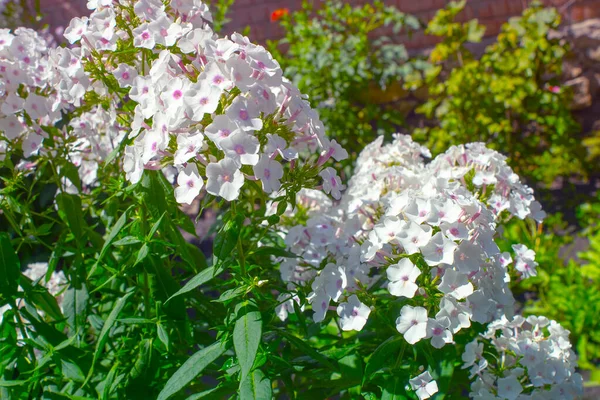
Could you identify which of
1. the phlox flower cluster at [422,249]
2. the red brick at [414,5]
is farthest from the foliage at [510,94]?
the phlox flower cluster at [422,249]

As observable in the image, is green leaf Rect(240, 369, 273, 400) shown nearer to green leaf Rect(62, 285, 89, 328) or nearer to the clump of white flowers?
the clump of white flowers

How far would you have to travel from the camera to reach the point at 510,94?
155 inches

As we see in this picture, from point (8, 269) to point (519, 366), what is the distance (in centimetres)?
124

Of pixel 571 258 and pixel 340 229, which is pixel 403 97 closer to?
pixel 571 258

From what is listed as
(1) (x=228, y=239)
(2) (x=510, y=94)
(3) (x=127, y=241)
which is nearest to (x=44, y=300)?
(3) (x=127, y=241)

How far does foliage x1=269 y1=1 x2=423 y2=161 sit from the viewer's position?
4051 millimetres

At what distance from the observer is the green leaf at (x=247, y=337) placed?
127cm

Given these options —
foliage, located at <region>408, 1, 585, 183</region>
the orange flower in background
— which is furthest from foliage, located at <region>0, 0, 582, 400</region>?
the orange flower in background

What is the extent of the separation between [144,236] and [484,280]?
0.75 metres

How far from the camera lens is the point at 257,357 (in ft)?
4.58

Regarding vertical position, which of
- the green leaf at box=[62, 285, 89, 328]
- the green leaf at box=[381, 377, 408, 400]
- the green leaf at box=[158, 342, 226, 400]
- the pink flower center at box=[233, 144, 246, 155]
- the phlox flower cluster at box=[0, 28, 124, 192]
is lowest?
the green leaf at box=[381, 377, 408, 400]

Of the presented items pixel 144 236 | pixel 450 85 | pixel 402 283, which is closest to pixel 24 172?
pixel 144 236

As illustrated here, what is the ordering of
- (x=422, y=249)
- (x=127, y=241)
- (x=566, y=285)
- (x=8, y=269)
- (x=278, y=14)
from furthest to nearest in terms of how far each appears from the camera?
(x=278, y=14), (x=566, y=285), (x=8, y=269), (x=127, y=241), (x=422, y=249)

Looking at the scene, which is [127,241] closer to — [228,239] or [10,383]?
[228,239]
